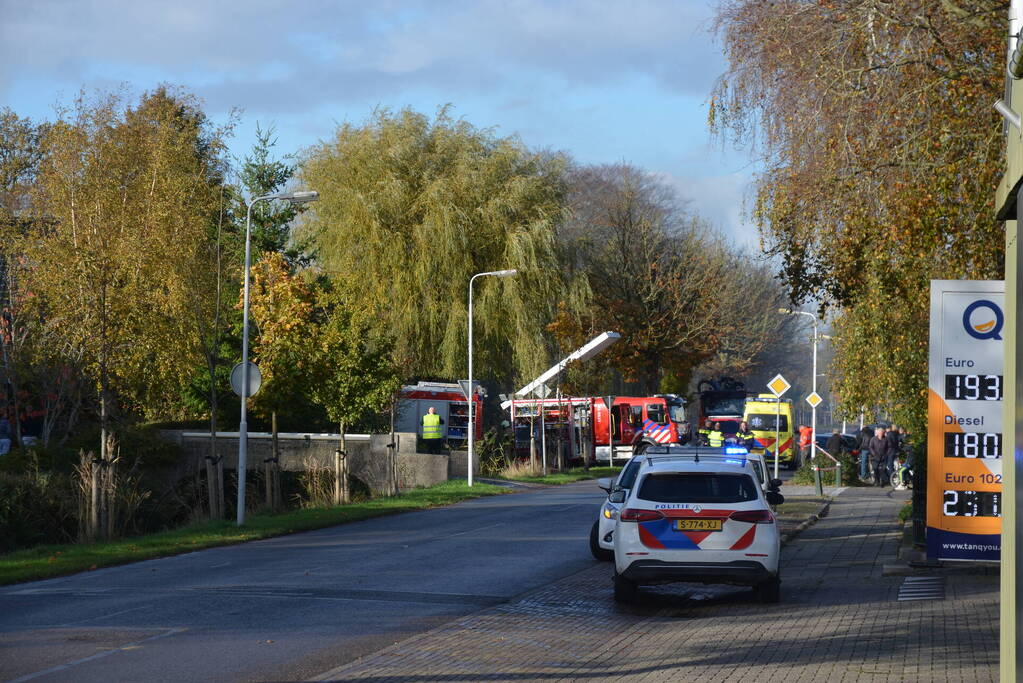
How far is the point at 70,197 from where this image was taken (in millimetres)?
26141

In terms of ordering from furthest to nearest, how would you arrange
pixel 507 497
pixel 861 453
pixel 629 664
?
pixel 861 453
pixel 507 497
pixel 629 664

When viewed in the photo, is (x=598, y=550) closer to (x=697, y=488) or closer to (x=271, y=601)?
(x=697, y=488)

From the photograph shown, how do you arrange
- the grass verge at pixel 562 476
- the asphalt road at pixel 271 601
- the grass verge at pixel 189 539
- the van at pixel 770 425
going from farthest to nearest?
the van at pixel 770 425, the grass verge at pixel 562 476, the grass verge at pixel 189 539, the asphalt road at pixel 271 601

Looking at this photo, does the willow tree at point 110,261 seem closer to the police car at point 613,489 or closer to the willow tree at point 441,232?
the police car at point 613,489

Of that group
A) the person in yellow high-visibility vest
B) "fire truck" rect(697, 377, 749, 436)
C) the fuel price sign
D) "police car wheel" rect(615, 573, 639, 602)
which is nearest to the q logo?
the fuel price sign

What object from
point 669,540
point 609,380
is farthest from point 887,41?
point 609,380

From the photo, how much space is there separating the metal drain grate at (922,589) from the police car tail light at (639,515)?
287cm

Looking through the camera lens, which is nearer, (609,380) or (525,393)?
(525,393)

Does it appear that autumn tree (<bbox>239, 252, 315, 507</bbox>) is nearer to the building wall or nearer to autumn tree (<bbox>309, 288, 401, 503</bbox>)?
autumn tree (<bbox>309, 288, 401, 503</bbox>)

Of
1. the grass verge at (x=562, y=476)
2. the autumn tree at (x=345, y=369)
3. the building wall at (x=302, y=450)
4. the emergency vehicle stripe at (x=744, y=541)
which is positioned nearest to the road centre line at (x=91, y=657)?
the emergency vehicle stripe at (x=744, y=541)

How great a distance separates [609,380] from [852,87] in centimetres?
4595

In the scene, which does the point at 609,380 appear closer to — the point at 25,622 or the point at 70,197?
the point at 70,197

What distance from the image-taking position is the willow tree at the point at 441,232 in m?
42.3

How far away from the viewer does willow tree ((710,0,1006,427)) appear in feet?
41.4
